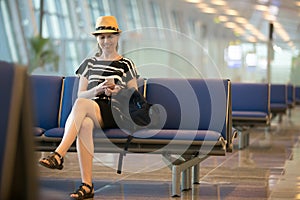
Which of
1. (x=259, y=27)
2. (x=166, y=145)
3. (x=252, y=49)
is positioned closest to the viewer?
(x=166, y=145)

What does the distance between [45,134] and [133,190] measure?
0.87 metres

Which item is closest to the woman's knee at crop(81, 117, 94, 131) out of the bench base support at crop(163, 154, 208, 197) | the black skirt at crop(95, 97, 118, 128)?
the black skirt at crop(95, 97, 118, 128)

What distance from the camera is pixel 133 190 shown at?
19.2 feet

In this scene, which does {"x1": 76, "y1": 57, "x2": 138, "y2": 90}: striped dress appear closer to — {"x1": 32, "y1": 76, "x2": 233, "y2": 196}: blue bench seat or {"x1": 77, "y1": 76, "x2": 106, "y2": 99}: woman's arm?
Answer: {"x1": 77, "y1": 76, "x2": 106, "y2": 99}: woman's arm

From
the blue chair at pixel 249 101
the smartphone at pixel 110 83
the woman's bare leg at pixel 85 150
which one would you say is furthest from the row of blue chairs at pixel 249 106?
the woman's bare leg at pixel 85 150

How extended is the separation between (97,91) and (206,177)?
5.35ft

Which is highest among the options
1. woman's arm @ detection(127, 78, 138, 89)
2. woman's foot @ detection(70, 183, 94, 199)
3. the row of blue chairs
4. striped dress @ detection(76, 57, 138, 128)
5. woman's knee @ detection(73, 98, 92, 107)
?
striped dress @ detection(76, 57, 138, 128)

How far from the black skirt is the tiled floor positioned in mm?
539

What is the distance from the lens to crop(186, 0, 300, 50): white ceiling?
857 inches

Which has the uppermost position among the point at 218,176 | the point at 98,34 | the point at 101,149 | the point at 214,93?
the point at 98,34

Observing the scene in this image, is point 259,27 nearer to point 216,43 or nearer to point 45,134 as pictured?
point 216,43

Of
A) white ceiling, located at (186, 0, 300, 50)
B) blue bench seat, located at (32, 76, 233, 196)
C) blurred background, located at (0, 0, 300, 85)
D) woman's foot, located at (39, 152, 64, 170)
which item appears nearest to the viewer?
woman's foot, located at (39, 152, 64, 170)

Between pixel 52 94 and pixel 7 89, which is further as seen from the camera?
pixel 52 94

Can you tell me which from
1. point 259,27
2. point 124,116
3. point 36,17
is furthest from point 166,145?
point 259,27
